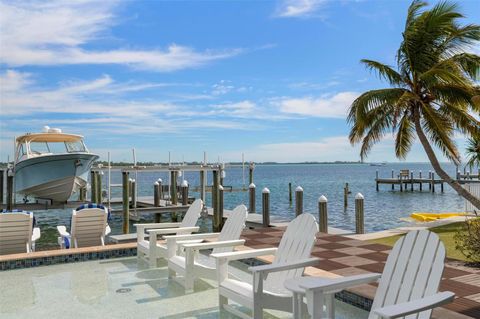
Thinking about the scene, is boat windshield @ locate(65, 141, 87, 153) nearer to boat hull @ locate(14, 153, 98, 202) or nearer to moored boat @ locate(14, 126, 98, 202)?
moored boat @ locate(14, 126, 98, 202)

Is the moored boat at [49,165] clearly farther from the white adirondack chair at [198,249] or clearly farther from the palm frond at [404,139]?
the white adirondack chair at [198,249]

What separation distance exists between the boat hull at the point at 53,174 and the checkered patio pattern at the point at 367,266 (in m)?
9.96

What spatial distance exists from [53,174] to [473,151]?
13946 millimetres

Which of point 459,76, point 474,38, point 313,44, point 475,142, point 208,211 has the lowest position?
point 208,211

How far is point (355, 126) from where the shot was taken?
1123 cm

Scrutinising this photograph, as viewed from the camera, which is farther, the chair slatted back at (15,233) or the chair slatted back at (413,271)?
the chair slatted back at (15,233)

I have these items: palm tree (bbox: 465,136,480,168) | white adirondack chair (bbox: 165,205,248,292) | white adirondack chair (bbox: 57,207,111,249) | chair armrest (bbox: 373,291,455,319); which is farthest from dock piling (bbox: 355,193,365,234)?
chair armrest (bbox: 373,291,455,319)

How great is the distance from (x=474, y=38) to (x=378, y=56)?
2.34 m

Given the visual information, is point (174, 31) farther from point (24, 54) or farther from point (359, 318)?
point (359, 318)

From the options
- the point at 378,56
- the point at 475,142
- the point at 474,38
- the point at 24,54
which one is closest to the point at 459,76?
→ the point at 474,38

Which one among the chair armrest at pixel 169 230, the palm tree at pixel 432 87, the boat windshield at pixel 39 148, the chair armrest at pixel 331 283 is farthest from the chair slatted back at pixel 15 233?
the boat windshield at pixel 39 148

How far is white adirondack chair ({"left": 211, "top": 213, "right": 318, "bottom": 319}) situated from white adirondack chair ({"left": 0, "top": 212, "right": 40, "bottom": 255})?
404 centimetres

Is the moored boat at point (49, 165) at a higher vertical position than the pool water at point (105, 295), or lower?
higher

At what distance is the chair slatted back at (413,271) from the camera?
109 inches
